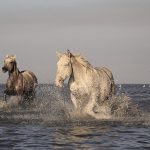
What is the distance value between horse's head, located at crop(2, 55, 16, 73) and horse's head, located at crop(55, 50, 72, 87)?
25.8 feet

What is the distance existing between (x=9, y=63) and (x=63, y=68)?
8243 millimetres

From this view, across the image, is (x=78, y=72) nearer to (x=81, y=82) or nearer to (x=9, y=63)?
(x=81, y=82)

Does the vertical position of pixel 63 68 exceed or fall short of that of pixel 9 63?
it falls short

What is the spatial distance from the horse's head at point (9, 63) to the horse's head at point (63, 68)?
785 centimetres

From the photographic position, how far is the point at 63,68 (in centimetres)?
1387

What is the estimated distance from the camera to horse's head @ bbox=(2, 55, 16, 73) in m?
21.7

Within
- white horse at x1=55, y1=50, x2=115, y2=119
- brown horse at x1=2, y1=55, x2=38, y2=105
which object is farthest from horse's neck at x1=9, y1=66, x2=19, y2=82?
white horse at x1=55, y1=50, x2=115, y2=119

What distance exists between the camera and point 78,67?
14.5 metres

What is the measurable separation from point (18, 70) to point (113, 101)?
6909 millimetres

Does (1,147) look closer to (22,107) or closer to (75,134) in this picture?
(75,134)

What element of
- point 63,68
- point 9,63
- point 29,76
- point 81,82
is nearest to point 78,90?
point 81,82

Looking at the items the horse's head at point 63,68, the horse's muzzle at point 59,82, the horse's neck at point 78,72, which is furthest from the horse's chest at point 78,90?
the horse's muzzle at point 59,82

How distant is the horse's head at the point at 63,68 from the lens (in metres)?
13.6

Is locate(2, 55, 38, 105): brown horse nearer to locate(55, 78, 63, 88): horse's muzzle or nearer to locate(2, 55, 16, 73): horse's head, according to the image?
locate(2, 55, 16, 73): horse's head
